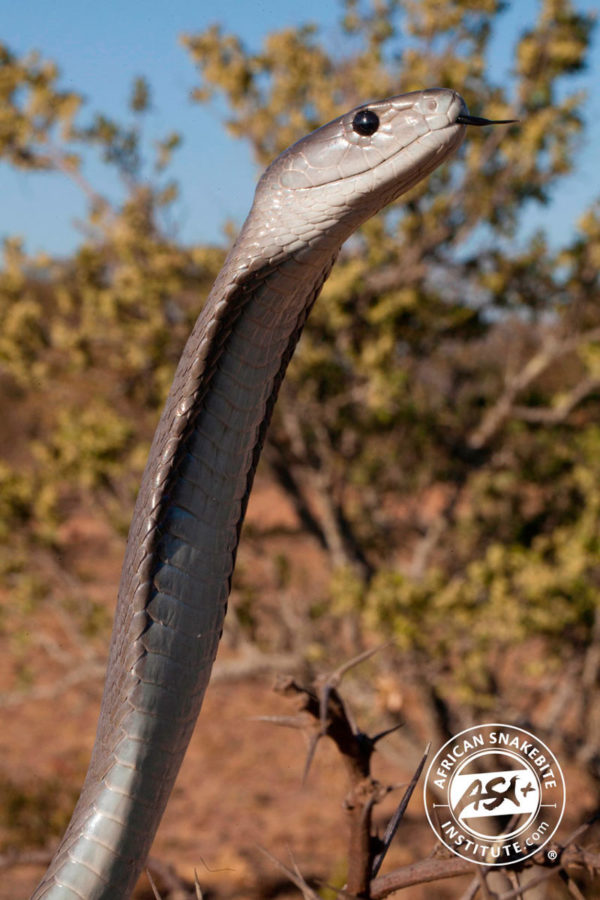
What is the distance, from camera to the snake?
50.7 inches

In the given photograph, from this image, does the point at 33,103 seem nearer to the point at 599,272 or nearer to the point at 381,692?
the point at 599,272

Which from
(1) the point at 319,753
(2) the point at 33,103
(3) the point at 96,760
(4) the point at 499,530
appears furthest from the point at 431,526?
(3) the point at 96,760

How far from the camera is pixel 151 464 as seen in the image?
53.1 inches

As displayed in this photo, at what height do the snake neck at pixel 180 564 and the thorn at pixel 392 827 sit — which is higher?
the snake neck at pixel 180 564

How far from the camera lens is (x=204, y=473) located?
1.35m

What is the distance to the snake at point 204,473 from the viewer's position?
1287 millimetres

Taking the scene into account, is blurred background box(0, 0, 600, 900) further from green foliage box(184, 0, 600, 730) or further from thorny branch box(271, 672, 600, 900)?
thorny branch box(271, 672, 600, 900)

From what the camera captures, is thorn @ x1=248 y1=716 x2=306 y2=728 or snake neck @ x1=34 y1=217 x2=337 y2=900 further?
snake neck @ x1=34 y1=217 x2=337 y2=900

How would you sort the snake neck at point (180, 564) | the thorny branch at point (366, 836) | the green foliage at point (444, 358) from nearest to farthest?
the thorny branch at point (366, 836) → the snake neck at point (180, 564) → the green foliage at point (444, 358)

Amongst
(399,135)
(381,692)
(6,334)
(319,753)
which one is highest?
(6,334)

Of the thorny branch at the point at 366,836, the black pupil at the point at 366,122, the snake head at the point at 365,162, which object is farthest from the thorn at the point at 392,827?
the black pupil at the point at 366,122

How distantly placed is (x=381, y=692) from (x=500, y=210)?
2429 mm

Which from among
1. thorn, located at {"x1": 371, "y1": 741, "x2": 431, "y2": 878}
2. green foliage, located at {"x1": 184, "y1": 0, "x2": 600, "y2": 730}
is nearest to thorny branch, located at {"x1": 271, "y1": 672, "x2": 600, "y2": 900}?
thorn, located at {"x1": 371, "y1": 741, "x2": 431, "y2": 878}

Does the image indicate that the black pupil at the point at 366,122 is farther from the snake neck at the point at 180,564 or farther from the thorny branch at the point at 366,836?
the thorny branch at the point at 366,836
